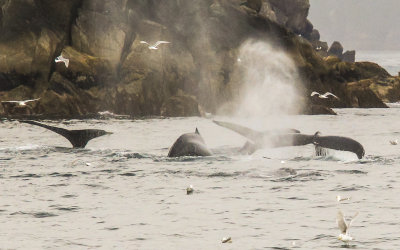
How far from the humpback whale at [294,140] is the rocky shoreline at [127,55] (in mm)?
37024

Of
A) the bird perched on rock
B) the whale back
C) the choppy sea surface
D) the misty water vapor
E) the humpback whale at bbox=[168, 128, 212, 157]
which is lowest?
the choppy sea surface

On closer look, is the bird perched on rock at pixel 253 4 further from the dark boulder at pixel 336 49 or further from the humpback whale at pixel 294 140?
the dark boulder at pixel 336 49

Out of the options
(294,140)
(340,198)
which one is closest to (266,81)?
(294,140)

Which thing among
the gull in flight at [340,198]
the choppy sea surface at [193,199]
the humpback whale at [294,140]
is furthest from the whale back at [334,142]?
the gull in flight at [340,198]

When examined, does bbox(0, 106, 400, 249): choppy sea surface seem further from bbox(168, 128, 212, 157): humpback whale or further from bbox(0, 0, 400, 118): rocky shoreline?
bbox(0, 0, 400, 118): rocky shoreline

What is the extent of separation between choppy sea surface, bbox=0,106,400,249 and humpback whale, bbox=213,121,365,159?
0.71 m

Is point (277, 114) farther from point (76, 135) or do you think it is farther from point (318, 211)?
point (318, 211)

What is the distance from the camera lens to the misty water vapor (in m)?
70.2

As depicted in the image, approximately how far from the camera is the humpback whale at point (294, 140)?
→ 806 inches

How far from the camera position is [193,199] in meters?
16.0

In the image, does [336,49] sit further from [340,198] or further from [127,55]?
[340,198]

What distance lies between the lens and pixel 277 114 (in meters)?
68.6

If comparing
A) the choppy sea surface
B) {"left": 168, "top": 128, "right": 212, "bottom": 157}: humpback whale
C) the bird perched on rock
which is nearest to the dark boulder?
the bird perched on rock

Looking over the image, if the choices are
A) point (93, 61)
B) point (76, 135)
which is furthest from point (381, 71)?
point (76, 135)
